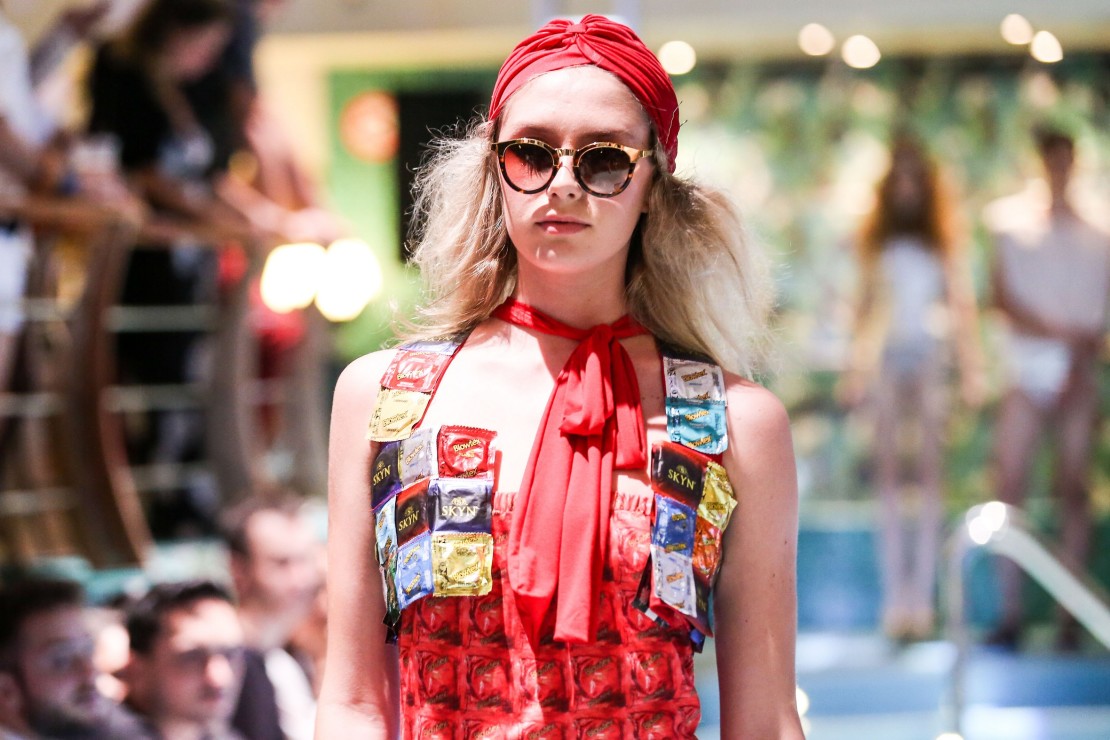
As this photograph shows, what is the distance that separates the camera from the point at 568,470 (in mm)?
1299

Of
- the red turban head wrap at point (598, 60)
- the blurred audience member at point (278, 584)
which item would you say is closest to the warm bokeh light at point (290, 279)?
the blurred audience member at point (278, 584)

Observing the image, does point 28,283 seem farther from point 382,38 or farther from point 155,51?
point 382,38

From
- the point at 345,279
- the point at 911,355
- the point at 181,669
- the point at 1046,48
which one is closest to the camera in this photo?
the point at 181,669

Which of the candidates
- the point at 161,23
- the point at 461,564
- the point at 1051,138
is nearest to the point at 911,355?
the point at 1051,138

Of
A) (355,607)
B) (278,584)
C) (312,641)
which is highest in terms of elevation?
(355,607)

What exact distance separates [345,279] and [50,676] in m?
2.54

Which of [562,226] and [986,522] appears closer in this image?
[562,226]

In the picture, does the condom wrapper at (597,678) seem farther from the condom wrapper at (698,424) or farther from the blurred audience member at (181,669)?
the blurred audience member at (181,669)

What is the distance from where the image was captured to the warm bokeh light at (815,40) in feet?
19.0

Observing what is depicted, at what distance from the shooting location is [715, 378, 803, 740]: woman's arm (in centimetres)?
132

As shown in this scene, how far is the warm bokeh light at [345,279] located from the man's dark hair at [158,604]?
210cm

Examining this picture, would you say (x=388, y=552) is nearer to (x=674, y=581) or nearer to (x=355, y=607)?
(x=355, y=607)

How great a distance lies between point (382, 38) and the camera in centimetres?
614

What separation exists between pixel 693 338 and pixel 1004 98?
526 cm
